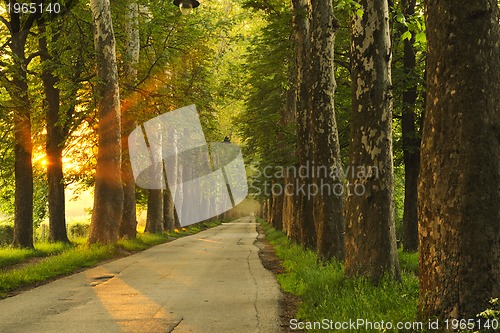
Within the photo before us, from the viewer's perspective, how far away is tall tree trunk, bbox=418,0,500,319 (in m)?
5.16

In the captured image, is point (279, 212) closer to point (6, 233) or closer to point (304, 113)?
point (6, 233)

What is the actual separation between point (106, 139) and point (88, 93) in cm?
370

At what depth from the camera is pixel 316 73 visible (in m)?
14.4

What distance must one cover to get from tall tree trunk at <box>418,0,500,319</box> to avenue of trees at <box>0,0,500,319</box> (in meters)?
0.01

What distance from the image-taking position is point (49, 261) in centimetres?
1498

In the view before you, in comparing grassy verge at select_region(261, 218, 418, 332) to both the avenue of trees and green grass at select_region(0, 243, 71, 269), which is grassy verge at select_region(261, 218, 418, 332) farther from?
green grass at select_region(0, 243, 71, 269)

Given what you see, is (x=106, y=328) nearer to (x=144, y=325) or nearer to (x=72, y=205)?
(x=144, y=325)

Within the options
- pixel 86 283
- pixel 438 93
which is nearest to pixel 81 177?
pixel 86 283

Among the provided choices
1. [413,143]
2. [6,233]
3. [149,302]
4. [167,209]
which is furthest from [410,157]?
[6,233]

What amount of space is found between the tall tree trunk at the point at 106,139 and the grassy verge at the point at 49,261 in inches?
37.0

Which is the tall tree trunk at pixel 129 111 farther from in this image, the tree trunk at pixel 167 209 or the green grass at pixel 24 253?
the tree trunk at pixel 167 209

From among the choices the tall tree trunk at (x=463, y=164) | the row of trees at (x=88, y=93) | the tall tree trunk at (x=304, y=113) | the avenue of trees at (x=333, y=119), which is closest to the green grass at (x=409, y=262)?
the avenue of trees at (x=333, y=119)

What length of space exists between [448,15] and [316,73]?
9.04 meters

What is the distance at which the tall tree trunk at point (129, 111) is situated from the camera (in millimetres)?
23566
